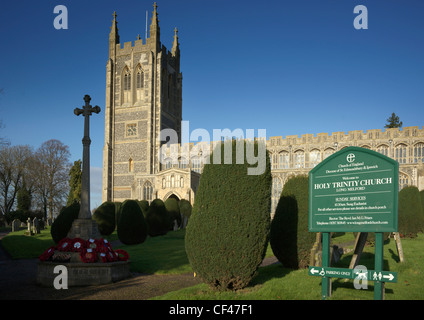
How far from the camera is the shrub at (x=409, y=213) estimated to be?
56.7ft

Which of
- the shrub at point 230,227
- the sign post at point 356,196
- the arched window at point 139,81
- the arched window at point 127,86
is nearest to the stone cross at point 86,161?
the shrub at point 230,227

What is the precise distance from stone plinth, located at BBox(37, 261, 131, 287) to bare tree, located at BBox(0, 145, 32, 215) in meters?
38.3

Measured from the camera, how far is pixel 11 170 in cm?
4412

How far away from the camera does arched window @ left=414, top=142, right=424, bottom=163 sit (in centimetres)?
3606

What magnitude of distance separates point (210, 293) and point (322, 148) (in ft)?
114

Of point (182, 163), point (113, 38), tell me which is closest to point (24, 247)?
point (182, 163)

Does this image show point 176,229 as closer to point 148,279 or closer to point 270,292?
point 148,279

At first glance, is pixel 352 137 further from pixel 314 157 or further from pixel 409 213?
pixel 409 213

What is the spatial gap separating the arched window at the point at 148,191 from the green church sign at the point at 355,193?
36.8 m

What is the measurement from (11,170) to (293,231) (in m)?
43.4

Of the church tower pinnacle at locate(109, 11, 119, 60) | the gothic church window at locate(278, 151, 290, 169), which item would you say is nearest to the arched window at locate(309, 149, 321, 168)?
the gothic church window at locate(278, 151, 290, 169)

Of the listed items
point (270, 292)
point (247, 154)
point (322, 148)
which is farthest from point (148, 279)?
point (322, 148)

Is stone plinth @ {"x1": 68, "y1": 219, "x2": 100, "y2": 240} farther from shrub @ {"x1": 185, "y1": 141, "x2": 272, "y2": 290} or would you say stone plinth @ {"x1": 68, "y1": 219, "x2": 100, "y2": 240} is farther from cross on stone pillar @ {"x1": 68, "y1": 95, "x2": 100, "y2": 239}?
A: shrub @ {"x1": 185, "y1": 141, "x2": 272, "y2": 290}

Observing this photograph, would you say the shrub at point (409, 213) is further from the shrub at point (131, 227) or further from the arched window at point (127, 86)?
the arched window at point (127, 86)
